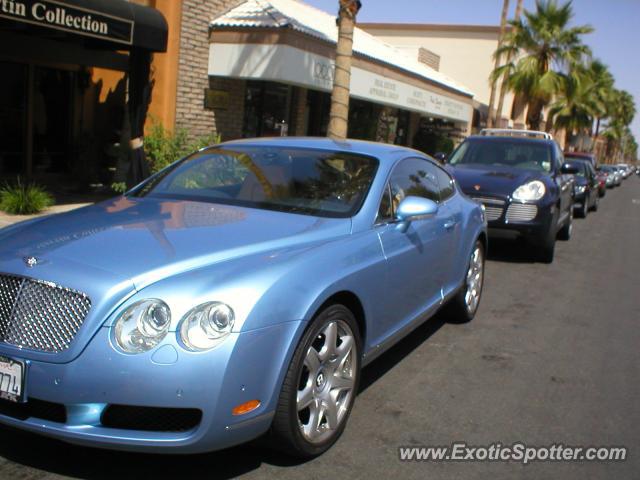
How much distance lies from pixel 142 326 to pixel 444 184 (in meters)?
3.59

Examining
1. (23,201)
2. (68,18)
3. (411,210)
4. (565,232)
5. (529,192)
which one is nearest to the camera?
(411,210)

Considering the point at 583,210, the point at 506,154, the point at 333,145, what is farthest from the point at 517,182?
the point at 583,210

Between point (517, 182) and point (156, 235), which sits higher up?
point (517, 182)

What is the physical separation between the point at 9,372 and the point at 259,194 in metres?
1.94

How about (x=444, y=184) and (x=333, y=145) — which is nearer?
(x=333, y=145)

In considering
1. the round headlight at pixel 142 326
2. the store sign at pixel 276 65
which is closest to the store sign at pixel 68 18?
the store sign at pixel 276 65

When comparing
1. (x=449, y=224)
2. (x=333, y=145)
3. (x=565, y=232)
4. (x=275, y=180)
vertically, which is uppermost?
(x=333, y=145)

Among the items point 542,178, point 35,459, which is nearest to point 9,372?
point 35,459

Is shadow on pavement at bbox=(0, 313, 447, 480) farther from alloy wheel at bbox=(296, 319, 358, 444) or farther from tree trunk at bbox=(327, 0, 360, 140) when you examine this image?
tree trunk at bbox=(327, 0, 360, 140)

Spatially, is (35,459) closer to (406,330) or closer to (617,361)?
(406,330)

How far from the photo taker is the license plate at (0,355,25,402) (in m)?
2.86

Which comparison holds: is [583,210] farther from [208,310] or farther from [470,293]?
[208,310]

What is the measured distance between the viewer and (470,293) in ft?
20.7

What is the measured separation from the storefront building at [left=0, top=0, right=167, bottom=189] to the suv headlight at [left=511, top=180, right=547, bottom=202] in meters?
5.94
